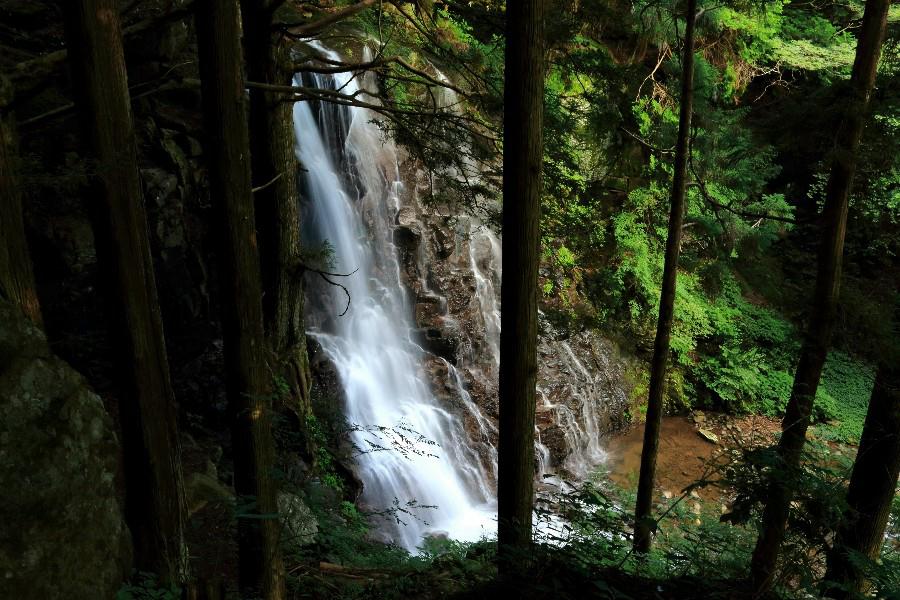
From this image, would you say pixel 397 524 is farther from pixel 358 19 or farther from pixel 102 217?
pixel 358 19

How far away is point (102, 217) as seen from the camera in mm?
3469

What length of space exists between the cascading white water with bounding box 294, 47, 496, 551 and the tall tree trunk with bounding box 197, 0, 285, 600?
4167 mm

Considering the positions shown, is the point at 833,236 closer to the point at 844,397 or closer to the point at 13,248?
the point at 13,248

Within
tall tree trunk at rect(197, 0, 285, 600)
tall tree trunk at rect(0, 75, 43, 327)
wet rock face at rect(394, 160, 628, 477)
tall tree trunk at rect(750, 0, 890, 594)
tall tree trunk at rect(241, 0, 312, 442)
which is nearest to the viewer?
tall tree trunk at rect(0, 75, 43, 327)

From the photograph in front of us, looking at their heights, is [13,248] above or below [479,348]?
above

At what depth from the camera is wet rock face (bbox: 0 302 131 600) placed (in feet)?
8.52

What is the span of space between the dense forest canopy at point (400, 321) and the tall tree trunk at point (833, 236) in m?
0.03

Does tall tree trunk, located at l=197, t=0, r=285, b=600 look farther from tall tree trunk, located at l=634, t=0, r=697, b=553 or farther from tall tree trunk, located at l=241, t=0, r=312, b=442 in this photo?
tall tree trunk, located at l=634, t=0, r=697, b=553

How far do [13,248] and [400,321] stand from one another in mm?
7599

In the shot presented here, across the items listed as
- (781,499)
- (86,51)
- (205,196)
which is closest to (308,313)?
(205,196)

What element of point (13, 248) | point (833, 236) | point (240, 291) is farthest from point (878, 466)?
point (13, 248)

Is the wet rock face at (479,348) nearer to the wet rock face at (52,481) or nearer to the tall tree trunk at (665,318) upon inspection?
the tall tree trunk at (665,318)

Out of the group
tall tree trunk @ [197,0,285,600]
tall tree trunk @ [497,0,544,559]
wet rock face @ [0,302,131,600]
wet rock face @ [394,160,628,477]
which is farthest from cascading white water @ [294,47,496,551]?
wet rock face @ [0,302,131,600]

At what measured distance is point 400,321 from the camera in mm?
10547
